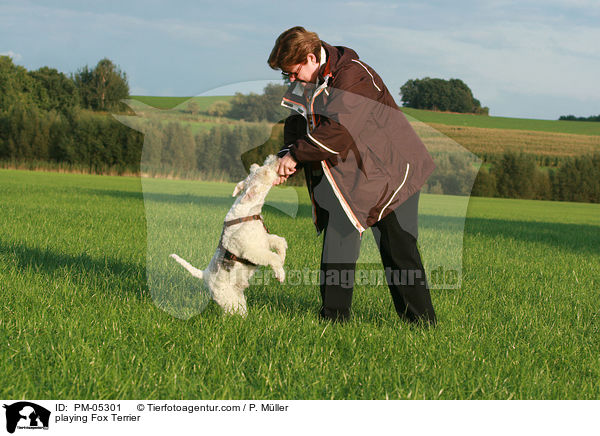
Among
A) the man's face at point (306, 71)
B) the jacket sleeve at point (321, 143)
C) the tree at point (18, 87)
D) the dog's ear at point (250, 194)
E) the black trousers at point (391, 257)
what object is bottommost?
the black trousers at point (391, 257)

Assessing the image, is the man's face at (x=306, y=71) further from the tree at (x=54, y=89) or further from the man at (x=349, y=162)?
the tree at (x=54, y=89)

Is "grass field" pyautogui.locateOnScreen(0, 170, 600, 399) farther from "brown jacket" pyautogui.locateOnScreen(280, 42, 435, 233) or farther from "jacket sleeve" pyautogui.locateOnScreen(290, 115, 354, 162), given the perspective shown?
"jacket sleeve" pyautogui.locateOnScreen(290, 115, 354, 162)

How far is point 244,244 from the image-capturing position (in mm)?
4301

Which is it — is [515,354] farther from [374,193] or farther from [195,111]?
[195,111]

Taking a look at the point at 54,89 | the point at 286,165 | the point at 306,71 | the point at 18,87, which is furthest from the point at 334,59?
the point at 54,89

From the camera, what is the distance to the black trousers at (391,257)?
4832 mm

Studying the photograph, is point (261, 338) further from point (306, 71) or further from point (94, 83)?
point (94, 83)

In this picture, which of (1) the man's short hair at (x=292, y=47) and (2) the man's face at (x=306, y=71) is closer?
(1) the man's short hair at (x=292, y=47)

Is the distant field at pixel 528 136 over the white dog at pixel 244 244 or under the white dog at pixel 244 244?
over

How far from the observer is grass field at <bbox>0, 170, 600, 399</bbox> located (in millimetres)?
3568

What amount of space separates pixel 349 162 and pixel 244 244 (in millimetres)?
1202
